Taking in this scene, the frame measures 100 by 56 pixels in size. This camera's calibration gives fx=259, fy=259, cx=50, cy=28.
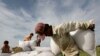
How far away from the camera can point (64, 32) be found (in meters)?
3.08

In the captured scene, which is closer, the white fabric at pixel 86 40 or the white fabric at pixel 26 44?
the white fabric at pixel 86 40

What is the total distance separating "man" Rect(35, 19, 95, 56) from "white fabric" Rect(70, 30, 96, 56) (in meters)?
0.06

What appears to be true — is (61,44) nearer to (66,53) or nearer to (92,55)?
(66,53)

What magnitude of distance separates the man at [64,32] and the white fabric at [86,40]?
58 mm

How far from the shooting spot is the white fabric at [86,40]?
3.03 m

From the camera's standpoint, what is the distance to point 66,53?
3160 millimetres

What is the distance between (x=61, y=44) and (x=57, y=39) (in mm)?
84

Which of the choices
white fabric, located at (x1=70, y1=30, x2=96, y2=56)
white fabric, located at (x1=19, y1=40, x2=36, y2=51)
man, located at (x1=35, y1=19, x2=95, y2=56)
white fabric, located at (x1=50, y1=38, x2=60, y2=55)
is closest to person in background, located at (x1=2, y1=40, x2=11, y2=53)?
white fabric, located at (x1=19, y1=40, x2=36, y2=51)

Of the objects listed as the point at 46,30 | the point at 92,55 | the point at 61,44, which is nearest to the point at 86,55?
the point at 92,55

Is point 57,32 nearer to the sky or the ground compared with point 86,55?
nearer to the sky

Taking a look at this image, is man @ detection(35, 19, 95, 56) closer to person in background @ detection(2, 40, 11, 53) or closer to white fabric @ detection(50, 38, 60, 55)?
white fabric @ detection(50, 38, 60, 55)

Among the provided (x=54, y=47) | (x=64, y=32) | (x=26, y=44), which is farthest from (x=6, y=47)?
(x=64, y=32)

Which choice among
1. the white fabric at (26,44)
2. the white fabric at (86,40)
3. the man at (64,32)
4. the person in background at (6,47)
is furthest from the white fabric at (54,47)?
the person in background at (6,47)

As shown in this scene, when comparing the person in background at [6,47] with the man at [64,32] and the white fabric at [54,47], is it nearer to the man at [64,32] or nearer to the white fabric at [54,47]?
the white fabric at [54,47]
